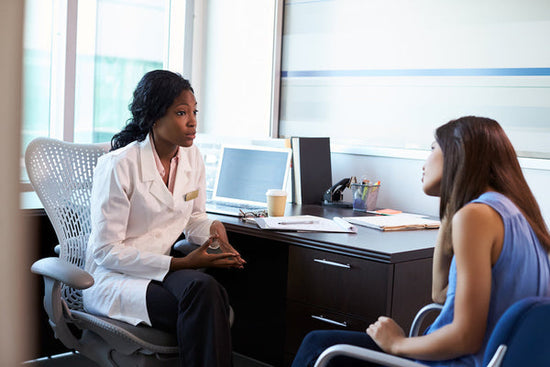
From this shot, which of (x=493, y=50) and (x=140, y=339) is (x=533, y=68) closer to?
(x=493, y=50)

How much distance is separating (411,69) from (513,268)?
1642 mm

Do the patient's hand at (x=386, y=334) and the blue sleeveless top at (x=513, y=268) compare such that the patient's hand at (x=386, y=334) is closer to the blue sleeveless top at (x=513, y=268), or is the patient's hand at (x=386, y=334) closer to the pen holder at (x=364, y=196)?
the blue sleeveless top at (x=513, y=268)

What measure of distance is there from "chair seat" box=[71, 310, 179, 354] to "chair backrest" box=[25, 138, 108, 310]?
0.29m

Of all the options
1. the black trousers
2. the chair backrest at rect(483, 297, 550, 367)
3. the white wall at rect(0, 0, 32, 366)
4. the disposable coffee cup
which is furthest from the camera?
the disposable coffee cup

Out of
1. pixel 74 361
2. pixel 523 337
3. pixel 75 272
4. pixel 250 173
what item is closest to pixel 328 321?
pixel 75 272

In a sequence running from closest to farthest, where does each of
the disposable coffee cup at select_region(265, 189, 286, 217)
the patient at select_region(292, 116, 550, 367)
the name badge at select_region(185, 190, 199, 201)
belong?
A: 1. the patient at select_region(292, 116, 550, 367)
2. the name badge at select_region(185, 190, 199, 201)
3. the disposable coffee cup at select_region(265, 189, 286, 217)

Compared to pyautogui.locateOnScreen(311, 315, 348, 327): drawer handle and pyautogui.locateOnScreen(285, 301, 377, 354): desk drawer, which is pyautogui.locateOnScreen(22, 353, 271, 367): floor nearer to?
pyautogui.locateOnScreen(285, 301, 377, 354): desk drawer

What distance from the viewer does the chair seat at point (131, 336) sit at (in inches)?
66.6

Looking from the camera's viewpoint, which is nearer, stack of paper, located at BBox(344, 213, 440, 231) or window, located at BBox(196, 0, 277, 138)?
stack of paper, located at BBox(344, 213, 440, 231)

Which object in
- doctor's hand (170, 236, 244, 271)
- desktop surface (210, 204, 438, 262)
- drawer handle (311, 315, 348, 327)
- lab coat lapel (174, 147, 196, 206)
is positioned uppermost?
lab coat lapel (174, 147, 196, 206)

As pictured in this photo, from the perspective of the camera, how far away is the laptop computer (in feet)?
8.58

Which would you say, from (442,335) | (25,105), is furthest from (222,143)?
(25,105)

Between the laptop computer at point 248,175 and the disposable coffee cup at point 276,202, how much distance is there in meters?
0.26

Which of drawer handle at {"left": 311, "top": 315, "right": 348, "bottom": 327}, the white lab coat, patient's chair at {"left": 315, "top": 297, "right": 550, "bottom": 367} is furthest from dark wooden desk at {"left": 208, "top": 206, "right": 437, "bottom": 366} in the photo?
patient's chair at {"left": 315, "top": 297, "right": 550, "bottom": 367}
